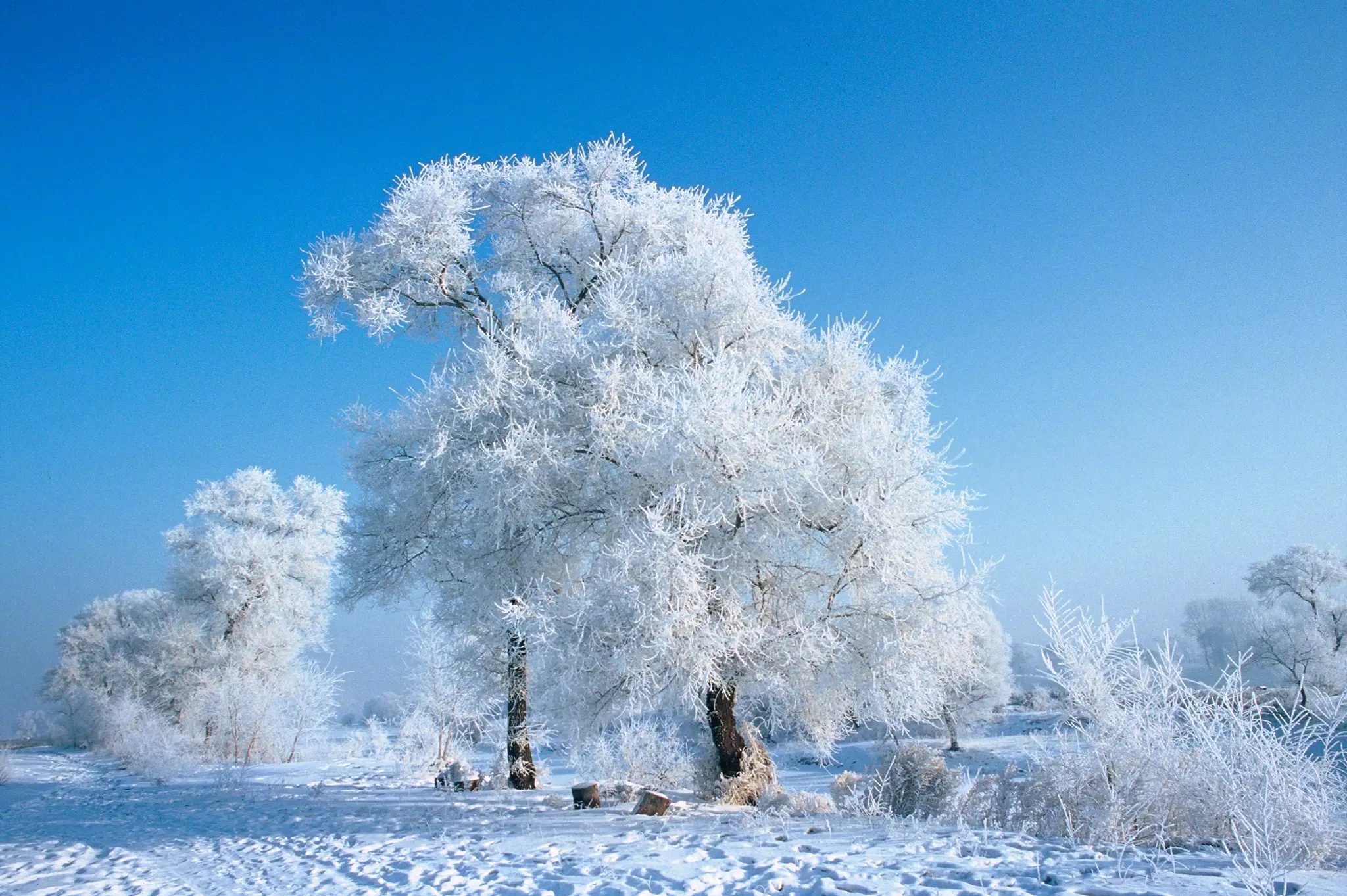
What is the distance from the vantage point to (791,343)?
9.86 meters

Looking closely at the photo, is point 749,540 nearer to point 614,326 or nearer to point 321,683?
point 614,326

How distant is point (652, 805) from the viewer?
800cm

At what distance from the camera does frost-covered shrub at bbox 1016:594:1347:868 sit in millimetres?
4996

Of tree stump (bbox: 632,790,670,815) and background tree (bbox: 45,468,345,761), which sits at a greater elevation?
background tree (bbox: 45,468,345,761)

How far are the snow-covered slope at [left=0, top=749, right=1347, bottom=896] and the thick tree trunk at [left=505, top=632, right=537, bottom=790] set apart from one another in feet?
2.22

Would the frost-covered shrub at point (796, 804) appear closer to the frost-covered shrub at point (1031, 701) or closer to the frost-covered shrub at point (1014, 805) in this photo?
the frost-covered shrub at point (1014, 805)

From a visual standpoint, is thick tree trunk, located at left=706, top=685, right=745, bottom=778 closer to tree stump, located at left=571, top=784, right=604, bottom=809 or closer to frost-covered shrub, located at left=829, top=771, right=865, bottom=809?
frost-covered shrub, located at left=829, top=771, right=865, bottom=809

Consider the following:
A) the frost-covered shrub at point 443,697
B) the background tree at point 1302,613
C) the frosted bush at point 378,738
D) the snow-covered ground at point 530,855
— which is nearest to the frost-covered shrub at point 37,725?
the frosted bush at point 378,738

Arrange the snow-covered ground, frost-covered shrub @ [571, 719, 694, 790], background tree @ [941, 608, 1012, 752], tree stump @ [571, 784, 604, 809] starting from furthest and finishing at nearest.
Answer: frost-covered shrub @ [571, 719, 694, 790] < tree stump @ [571, 784, 604, 809] < background tree @ [941, 608, 1012, 752] < the snow-covered ground

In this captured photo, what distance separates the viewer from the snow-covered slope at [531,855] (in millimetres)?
4641

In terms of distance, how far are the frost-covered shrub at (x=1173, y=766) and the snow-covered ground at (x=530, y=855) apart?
1.66ft

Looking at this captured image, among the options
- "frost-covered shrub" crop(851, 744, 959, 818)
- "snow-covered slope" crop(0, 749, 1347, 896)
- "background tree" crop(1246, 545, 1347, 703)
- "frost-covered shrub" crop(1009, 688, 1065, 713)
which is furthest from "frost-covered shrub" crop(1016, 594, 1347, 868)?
"frost-covered shrub" crop(1009, 688, 1065, 713)

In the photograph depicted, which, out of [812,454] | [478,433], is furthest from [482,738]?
[812,454]

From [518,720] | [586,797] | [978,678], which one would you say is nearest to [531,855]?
[586,797]
